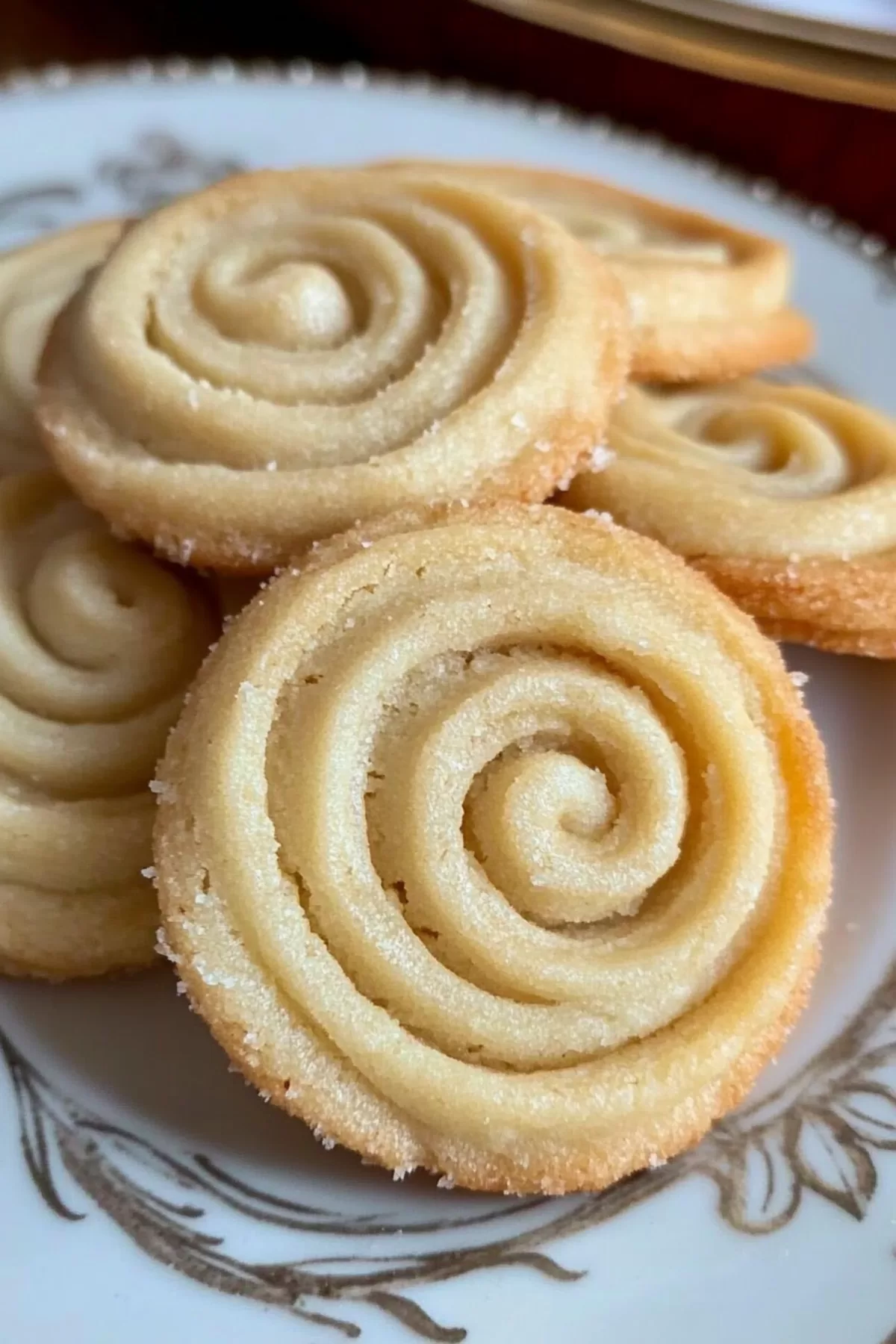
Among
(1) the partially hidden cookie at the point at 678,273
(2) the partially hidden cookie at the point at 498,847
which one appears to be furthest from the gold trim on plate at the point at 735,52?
(2) the partially hidden cookie at the point at 498,847

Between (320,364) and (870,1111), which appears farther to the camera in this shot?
(320,364)

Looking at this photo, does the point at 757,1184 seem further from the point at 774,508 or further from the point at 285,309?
the point at 285,309

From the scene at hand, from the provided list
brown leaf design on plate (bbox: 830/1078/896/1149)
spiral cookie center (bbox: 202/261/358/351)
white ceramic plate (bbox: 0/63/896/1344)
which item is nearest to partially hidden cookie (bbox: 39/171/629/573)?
spiral cookie center (bbox: 202/261/358/351)

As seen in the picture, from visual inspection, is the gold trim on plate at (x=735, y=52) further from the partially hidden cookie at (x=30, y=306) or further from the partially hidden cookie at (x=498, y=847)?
the partially hidden cookie at (x=498, y=847)

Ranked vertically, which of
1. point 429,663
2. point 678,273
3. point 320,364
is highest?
point 678,273

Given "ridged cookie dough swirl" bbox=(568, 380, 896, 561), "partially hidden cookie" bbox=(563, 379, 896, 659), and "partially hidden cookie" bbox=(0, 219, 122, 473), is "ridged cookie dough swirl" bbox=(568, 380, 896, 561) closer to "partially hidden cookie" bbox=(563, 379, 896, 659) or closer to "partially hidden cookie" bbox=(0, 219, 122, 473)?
"partially hidden cookie" bbox=(563, 379, 896, 659)

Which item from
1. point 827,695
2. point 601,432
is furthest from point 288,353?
point 827,695

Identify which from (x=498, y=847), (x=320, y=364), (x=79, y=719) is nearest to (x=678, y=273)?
(x=320, y=364)
